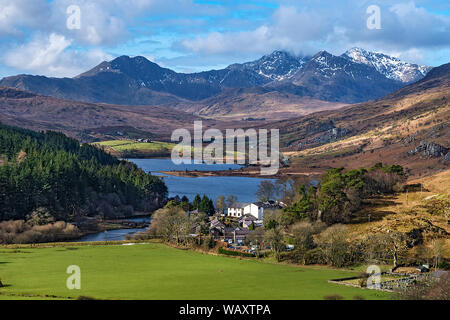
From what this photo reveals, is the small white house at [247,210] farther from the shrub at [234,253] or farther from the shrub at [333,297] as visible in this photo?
the shrub at [333,297]

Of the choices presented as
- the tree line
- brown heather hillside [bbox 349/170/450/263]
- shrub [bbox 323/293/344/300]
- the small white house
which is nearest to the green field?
shrub [bbox 323/293/344/300]

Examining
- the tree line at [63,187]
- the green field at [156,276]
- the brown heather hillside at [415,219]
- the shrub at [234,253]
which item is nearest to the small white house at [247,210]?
the brown heather hillside at [415,219]

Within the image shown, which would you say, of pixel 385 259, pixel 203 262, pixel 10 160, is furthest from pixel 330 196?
pixel 10 160

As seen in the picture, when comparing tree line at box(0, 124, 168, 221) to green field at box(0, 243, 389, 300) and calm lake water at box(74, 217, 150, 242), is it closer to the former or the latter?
calm lake water at box(74, 217, 150, 242)

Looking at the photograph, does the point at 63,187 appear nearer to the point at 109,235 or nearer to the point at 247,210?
the point at 109,235

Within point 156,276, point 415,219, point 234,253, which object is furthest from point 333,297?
point 415,219
